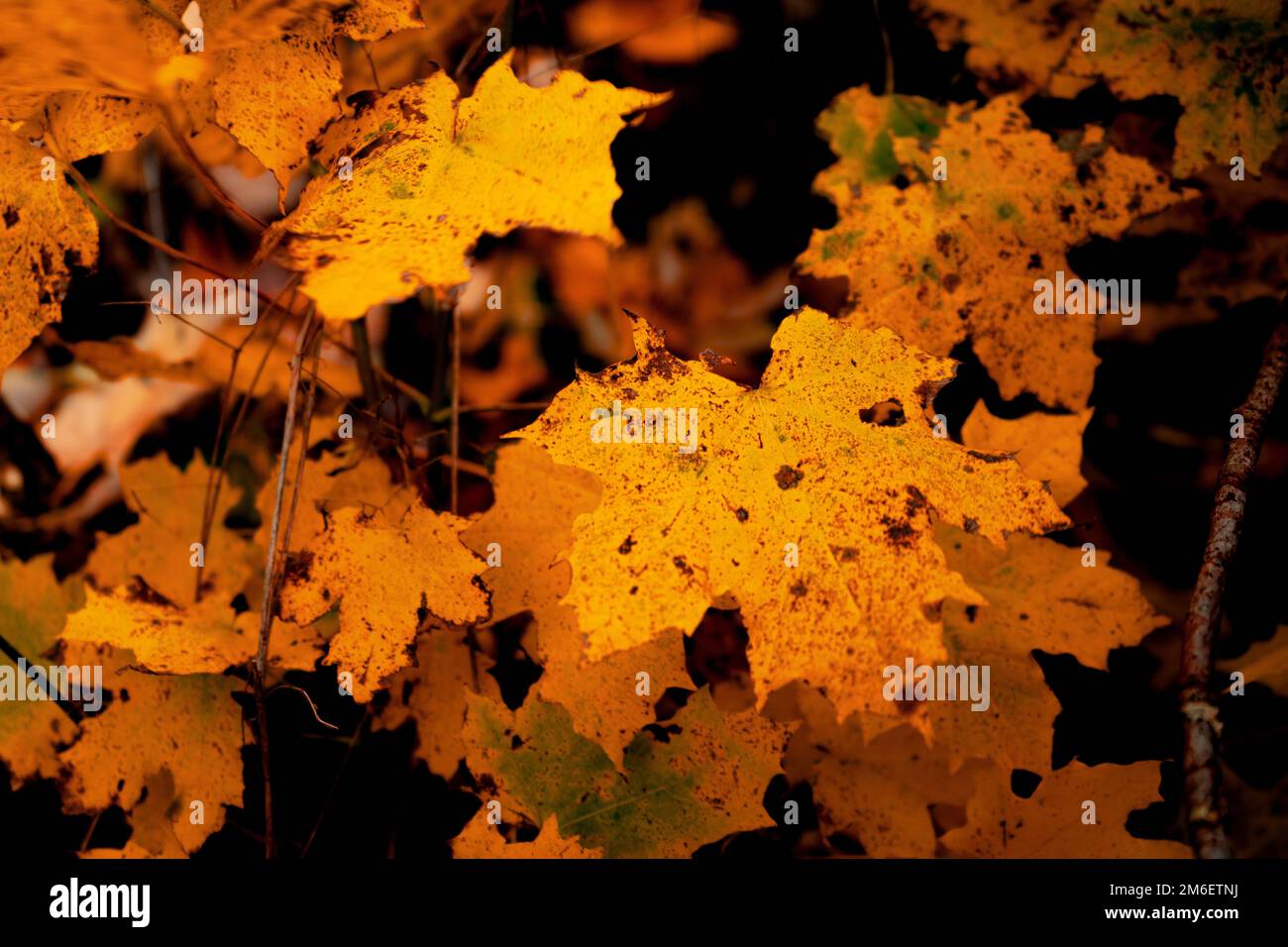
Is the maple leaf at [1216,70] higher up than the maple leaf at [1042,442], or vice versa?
the maple leaf at [1216,70]

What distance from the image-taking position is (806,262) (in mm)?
1081

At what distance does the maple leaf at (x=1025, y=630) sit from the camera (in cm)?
99

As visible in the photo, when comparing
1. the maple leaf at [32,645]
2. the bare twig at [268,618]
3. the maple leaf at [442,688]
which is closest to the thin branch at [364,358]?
the bare twig at [268,618]

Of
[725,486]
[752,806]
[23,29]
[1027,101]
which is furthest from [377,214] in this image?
[1027,101]

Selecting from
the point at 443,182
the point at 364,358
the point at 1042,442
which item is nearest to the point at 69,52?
the point at 443,182

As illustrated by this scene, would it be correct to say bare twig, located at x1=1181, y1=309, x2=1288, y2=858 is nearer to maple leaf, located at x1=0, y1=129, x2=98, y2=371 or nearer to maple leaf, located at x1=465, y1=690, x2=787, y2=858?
maple leaf, located at x1=465, y1=690, x2=787, y2=858

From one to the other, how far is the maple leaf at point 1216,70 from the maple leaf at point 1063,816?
0.72 meters

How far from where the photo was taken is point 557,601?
1.00 m

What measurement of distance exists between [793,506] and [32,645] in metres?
1.11

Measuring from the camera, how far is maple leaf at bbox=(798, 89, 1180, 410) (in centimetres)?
105

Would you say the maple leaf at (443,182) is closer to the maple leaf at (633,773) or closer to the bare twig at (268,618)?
the bare twig at (268,618)

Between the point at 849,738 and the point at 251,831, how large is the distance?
2.81 ft

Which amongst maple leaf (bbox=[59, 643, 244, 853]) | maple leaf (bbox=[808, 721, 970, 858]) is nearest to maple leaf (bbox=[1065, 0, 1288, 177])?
maple leaf (bbox=[808, 721, 970, 858])

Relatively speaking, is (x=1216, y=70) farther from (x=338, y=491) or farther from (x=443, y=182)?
(x=338, y=491)
